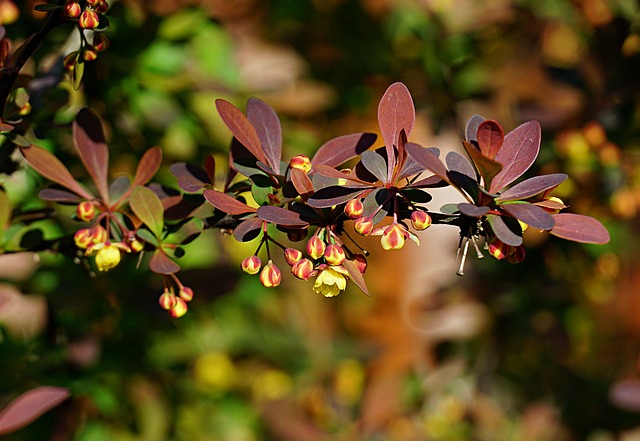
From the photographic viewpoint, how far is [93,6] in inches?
21.2

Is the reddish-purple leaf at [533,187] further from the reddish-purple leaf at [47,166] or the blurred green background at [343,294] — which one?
the blurred green background at [343,294]

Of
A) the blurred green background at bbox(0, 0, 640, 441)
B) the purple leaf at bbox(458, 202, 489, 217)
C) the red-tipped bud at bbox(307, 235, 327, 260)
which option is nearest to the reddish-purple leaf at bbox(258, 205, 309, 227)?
the red-tipped bud at bbox(307, 235, 327, 260)

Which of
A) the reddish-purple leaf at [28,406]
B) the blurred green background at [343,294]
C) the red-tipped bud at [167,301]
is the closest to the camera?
the red-tipped bud at [167,301]

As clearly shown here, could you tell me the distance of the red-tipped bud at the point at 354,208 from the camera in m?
0.52

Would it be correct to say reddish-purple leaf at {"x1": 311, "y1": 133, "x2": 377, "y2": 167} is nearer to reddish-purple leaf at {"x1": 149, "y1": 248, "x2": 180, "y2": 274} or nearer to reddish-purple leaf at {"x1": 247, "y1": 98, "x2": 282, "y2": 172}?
reddish-purple leaf at {"x1": 247, "y1": 98, "x2": 282, "y2": 172}

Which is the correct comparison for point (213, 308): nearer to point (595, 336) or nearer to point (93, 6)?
point (93, 6)

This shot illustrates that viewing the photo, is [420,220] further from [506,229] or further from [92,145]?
[92,145]

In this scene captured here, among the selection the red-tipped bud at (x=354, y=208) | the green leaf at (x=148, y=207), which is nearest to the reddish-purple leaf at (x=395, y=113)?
the red-tipped bud at (x=354, y=208)

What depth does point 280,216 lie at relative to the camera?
0.53 metres

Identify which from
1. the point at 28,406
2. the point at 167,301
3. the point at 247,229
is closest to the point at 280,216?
the point at 247,229

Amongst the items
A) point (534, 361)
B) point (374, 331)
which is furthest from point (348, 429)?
point (374, 331)

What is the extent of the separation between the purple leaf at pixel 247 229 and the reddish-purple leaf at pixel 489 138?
17 cm

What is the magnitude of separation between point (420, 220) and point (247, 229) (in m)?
0.13

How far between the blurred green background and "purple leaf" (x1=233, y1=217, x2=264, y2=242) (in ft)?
1.21
